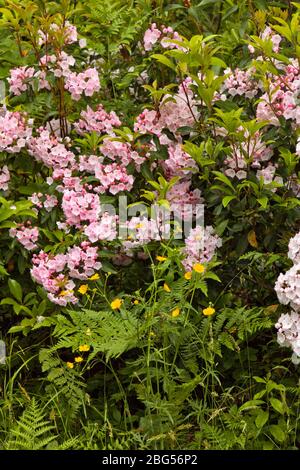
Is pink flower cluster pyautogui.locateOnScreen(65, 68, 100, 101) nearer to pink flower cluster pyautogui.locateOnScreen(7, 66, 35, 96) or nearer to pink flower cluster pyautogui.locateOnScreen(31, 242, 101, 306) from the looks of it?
pink flower cluster pyautogui.locateOnScreen(7, 66, 35, 96)

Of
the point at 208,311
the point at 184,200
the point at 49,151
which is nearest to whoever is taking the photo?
the point at 208,311

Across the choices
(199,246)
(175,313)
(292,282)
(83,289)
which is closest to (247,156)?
(199,246)

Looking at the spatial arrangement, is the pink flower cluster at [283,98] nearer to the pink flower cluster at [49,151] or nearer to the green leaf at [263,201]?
the green leaf at [263,201]

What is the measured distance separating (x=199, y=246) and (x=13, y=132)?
0.99m

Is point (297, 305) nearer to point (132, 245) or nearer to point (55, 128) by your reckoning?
point (132, 245)

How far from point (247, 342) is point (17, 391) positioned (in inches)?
41.0

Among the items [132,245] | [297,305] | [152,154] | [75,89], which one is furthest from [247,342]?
[75,89]

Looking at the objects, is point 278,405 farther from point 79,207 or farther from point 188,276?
point 79,207

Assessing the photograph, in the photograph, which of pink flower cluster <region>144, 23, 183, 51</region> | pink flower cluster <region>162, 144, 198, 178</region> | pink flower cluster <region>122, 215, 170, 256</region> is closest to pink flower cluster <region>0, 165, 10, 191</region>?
pink flower cluster <region>122, 215, 170, 256</region>

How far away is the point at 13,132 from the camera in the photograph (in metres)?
4.61

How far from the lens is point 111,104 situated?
5117 millimetres

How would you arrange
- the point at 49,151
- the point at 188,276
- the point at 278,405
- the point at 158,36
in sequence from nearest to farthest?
1. the point at 278,405
2. the point at 188,276
3. the point at 49,151
4. the point at 158,36

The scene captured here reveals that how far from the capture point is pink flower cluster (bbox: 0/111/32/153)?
4598 millimetres

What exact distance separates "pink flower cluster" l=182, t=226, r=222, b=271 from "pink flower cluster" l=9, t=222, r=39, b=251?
66cm
